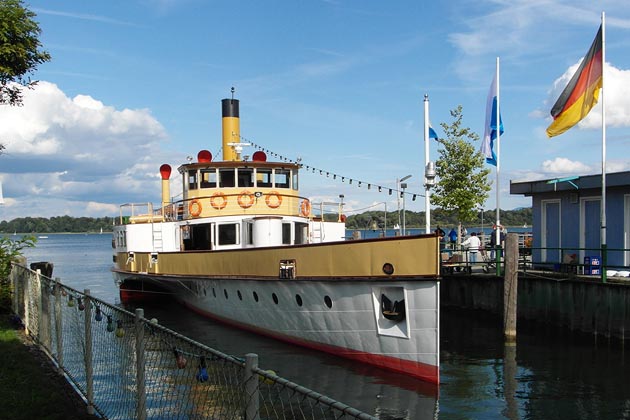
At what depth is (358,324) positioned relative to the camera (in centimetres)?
1263

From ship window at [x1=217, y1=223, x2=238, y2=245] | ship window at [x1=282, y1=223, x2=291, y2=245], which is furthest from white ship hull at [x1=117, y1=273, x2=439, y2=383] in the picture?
ship window at [x1=282, y1=223, x2=291, y2=245]

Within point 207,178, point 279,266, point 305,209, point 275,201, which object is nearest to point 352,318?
point 279,266

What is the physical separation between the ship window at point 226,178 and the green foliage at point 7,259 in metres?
6.10

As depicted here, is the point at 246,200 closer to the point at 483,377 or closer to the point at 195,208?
the point at 195,208

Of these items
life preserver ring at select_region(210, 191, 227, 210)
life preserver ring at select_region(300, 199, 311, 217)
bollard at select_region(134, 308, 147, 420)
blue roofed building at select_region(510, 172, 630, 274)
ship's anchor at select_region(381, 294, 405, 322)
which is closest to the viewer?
bollard at select_region(134, 308, 147, 420)

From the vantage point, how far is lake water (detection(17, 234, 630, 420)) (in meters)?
Answer: 10.8

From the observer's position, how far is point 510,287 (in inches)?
633

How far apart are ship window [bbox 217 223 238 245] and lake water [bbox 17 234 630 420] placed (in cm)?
254

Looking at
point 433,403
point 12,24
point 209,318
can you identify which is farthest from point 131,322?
point 209,318

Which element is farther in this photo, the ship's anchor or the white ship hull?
the ship's anchor

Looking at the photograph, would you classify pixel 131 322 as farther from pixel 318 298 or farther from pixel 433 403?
pixel 318 298

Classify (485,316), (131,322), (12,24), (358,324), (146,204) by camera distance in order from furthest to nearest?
(146,204), (485,316), (358,324), (12,24), (131,322)

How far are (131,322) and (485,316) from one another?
15265mm

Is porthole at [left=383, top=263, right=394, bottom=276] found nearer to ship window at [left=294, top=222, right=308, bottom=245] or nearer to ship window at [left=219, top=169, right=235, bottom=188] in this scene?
ship window at [left=294, top=222, right=308, bottom=245]
